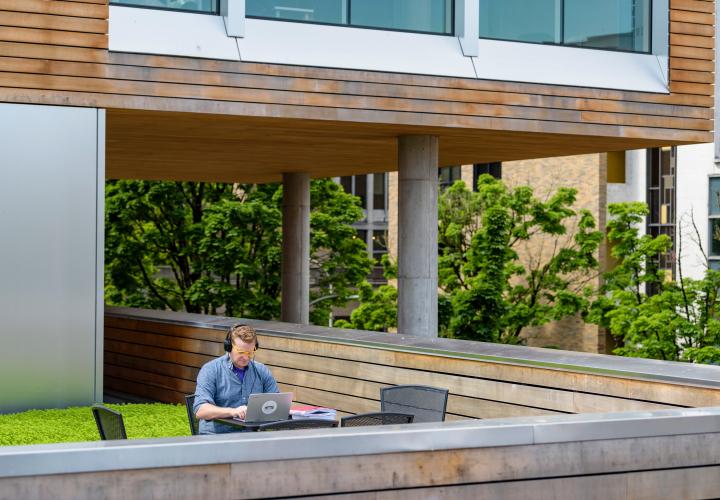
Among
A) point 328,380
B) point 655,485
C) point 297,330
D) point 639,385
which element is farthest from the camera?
point 297,330

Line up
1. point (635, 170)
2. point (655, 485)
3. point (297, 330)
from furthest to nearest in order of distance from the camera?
point (635, 170) → point (297, 330) → point (655, 485)

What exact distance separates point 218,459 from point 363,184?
5797 centimetres

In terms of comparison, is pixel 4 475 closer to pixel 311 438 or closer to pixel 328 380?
pixel 311 438

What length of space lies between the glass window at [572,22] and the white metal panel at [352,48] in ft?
2.57

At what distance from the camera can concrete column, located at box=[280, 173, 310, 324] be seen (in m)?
25.8

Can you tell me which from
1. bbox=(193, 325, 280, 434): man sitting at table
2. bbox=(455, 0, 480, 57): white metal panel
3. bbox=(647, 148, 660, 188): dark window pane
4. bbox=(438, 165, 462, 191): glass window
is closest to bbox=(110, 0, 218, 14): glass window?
bbox=(455, 0, 480, 57): white metal panel

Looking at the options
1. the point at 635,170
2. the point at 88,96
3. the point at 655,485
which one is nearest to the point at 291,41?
the point at 88,96

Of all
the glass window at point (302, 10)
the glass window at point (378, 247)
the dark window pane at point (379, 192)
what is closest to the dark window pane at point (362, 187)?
the dark window pane at point (379, 192)

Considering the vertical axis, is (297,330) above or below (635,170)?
below

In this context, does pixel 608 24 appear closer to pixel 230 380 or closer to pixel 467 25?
pixel 467 25

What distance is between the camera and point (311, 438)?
5570 millimetres

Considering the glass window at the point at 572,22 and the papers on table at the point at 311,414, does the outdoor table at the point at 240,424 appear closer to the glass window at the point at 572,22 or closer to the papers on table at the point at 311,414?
the papers on table at the point at 311,414

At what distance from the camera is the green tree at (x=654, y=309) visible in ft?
96.2

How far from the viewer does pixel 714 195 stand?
36281mm
